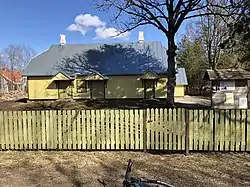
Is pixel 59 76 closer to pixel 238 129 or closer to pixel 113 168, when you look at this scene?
pixel 113 168

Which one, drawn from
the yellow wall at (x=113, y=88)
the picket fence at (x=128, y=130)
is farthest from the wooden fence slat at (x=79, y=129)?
the yellow wall at (x=113, y=88)

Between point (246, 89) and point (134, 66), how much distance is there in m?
13.8

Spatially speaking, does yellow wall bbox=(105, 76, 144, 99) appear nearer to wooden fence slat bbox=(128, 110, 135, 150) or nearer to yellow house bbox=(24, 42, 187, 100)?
yellow house bbox=(24, 42, 187, 100)

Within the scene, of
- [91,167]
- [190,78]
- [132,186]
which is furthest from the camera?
[190,78]

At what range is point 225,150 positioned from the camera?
804 centimetres

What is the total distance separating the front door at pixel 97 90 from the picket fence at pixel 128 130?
21.4 m

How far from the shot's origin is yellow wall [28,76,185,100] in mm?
29453

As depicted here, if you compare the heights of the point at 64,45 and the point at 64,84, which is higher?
the point at 64,45

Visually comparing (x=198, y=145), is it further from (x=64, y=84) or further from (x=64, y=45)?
(x=64, y=45)

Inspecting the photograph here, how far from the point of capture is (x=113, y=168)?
685 cm

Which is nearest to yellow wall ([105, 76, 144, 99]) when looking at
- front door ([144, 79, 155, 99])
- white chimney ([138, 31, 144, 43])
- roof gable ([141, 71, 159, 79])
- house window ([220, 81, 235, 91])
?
front door ([144, 79, 155, 99])

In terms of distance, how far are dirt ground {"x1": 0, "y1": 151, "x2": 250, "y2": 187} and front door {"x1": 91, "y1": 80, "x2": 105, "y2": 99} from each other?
2159cm

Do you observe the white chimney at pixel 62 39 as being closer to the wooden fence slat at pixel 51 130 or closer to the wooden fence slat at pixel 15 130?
the wooden fence slat at pixel 15 130

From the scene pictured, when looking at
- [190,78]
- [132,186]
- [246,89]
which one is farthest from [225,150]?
[190,78]
